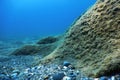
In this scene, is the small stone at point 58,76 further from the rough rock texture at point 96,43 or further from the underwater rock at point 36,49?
the underwater rock at point 36,49

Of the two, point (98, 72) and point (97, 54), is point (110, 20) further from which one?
point (98, 72)

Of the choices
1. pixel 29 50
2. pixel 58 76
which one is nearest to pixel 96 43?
pixel 58 76

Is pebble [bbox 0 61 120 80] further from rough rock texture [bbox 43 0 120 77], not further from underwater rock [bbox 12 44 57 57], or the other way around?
underwater rock [bbox 12 44 57 57]

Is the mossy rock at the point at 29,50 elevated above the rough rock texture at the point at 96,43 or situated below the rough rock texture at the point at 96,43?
above

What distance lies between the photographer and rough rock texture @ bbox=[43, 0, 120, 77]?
4.81 meters

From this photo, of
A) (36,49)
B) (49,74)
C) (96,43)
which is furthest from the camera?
(36,49)

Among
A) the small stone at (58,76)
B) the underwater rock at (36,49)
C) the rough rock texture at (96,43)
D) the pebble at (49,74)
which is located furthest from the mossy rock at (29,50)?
the small stone at (58,76)

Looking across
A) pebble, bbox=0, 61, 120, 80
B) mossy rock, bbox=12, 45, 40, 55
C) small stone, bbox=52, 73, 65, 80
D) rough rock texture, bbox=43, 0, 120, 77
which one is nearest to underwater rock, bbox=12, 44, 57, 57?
mossy rock, bbox=12, 45, 40, 55

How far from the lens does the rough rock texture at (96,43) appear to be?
481 cm

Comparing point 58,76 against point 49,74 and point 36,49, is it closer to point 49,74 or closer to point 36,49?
point 49,74

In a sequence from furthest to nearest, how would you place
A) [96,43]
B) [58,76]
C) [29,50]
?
[29,50] → [96,43] → [58,76]

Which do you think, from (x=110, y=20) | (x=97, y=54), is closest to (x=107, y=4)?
(x=110, y=20)

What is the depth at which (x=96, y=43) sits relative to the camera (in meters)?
5.64

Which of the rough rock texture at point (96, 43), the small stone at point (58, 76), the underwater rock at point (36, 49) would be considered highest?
the underwater rock at point (36, 49)
